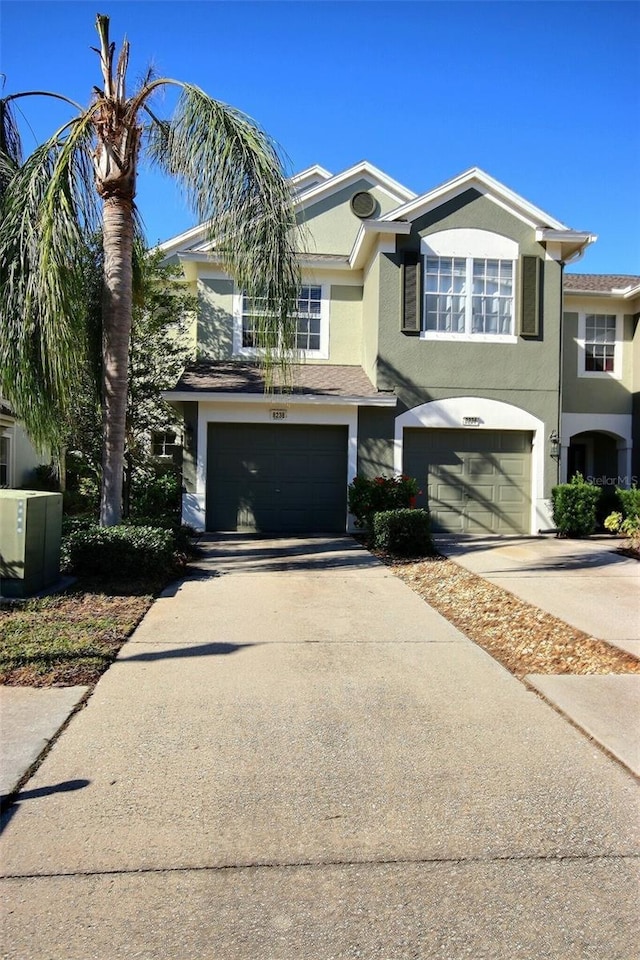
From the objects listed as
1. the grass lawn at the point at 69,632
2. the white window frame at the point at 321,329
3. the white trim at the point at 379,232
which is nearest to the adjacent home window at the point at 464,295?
the white trim at the point at 379,232

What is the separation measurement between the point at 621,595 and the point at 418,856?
21.9 ft

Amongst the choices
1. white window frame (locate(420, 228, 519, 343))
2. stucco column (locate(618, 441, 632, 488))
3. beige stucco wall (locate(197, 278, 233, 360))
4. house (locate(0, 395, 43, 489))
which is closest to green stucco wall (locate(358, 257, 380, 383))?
white window frame (locate(420, 228, 519, 343))

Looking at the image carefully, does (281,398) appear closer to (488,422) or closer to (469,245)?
(488,422)

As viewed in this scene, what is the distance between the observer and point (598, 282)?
1806 centimetres

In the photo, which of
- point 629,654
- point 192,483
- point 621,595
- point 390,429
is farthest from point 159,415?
point 629,654

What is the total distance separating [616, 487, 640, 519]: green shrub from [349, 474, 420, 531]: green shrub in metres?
5.10

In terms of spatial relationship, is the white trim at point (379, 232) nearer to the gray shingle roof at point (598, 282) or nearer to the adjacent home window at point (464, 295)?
the adjacent home window at point (464, 295)

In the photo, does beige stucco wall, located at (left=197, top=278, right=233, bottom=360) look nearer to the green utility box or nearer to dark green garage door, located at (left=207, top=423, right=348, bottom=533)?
dark green garage door, located at (left=207, top=423, right=348, bottom=533)

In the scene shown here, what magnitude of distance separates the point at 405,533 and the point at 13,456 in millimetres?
11643

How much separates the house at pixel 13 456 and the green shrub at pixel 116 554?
31.0ft

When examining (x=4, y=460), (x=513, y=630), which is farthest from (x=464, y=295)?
(x=4, y=460)

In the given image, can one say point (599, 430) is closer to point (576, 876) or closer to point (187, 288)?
point (187, 288)

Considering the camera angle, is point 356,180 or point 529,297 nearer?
point 529,297

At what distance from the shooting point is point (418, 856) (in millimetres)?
3123
